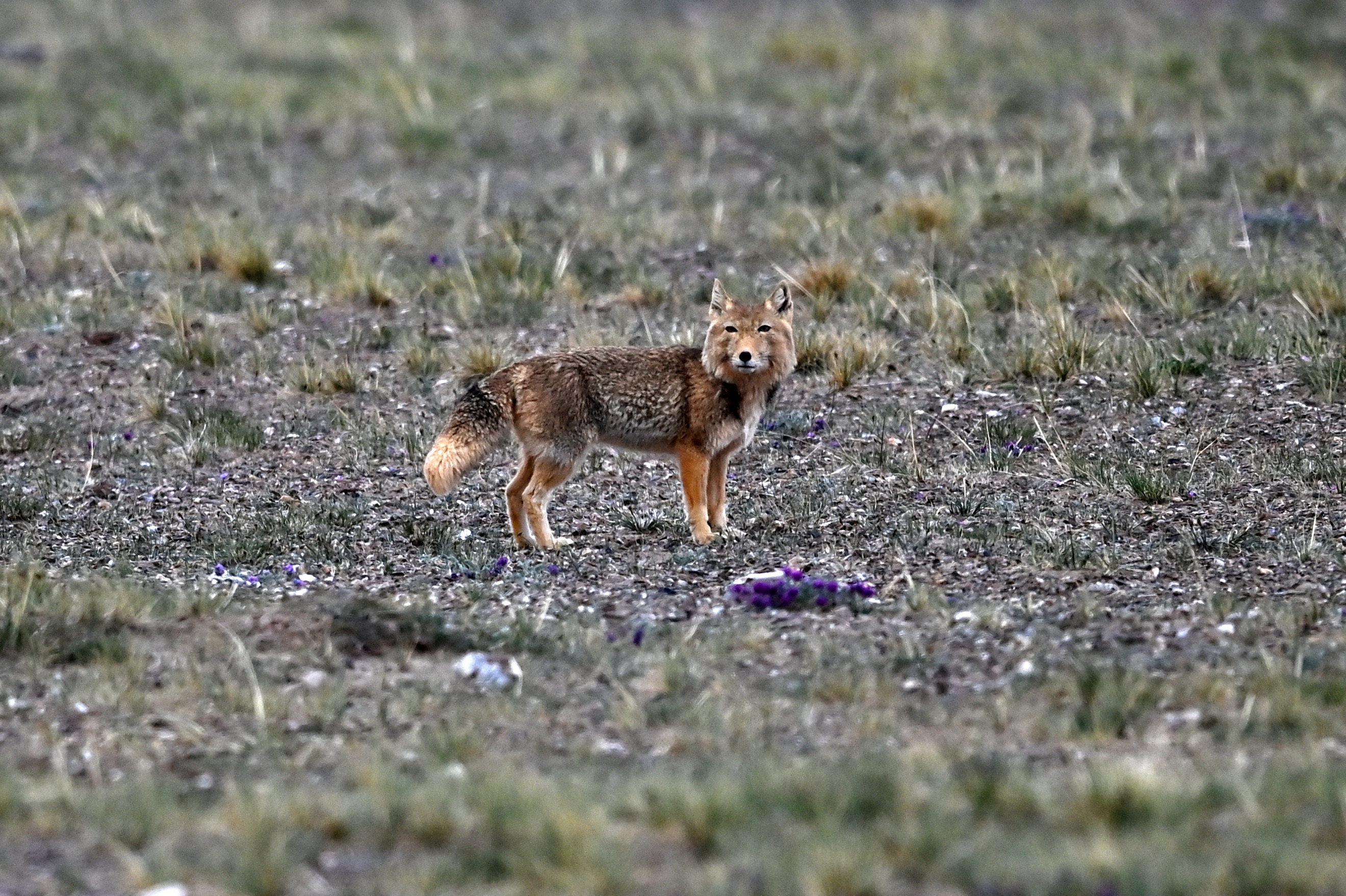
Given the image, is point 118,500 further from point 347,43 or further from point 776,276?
point 347,43

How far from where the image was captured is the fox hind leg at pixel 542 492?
29.8 feet

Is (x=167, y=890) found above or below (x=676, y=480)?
above

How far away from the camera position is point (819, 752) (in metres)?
6.21

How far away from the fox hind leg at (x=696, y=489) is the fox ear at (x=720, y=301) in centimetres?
81

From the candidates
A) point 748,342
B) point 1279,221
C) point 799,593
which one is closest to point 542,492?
point 748,342

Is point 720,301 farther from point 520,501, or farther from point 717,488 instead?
point 520,501

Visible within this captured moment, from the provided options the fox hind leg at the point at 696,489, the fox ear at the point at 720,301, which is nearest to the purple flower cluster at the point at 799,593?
the fox hind leg at the point at 696,489

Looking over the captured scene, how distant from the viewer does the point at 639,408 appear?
9219 millimetres

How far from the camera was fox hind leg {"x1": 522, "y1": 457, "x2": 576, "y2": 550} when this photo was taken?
909 cm

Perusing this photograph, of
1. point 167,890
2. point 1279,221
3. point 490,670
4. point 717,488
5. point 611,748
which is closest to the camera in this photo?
point 167,890

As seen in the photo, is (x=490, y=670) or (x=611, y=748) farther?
(x=490, y=670)

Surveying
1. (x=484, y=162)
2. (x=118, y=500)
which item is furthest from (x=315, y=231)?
(x=118, y=500)

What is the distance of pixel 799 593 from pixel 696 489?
4.65 feet

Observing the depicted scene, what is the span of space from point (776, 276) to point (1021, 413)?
→ 10.5ft
